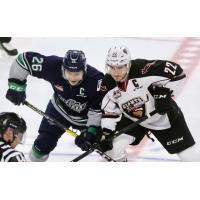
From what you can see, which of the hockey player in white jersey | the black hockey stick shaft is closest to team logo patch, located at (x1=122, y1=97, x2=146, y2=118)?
the hockey player in white jersey

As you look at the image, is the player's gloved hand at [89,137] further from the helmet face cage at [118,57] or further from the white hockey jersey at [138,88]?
the helmet face cage at [118,57]

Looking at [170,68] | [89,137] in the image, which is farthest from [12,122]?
[170,68]

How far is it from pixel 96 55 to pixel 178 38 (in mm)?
557

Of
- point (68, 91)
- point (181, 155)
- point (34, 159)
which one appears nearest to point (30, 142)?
point (34, 159)

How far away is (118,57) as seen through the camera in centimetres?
369

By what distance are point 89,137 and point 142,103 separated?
0.37m

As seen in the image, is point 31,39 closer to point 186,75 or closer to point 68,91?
point 68,91

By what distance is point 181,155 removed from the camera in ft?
12.8

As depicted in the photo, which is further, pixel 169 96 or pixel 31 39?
pixel 31 39

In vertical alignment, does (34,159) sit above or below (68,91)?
below

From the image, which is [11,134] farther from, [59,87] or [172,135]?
[172,135]

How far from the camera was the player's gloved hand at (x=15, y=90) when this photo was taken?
12.9 ft

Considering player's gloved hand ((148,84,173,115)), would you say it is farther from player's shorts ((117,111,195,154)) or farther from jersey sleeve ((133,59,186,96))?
player's shorts ((117,111,195,154))

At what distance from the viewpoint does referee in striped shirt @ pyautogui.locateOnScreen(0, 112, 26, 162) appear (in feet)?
12.6
